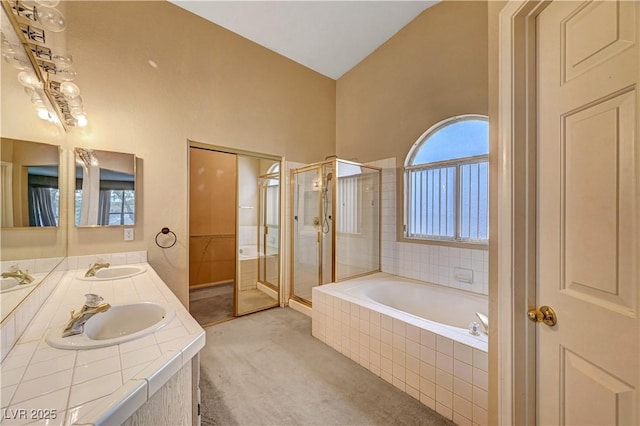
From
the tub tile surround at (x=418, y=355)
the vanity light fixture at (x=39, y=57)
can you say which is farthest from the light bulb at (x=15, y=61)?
the tub tile surround at (x=418, y=355)

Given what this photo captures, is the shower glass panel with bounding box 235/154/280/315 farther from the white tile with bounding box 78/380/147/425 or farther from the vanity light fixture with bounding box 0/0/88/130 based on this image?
the white tile with bounding box 78/380/147/425

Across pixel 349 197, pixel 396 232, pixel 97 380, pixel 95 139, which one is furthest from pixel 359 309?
pixel 95 139

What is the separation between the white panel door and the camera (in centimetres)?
67

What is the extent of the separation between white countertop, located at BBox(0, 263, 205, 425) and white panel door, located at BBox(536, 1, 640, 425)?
1.30 metres

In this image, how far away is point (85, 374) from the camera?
700 millimetres

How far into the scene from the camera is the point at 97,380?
2.20ft

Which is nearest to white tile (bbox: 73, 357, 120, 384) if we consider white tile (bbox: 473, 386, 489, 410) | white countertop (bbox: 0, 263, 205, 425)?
white countertop (bbox: 0, 263, 205, 425)

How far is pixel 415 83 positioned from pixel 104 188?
10.8 feet

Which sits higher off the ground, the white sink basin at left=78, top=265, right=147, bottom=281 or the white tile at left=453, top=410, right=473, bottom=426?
the white sink basin at left=78, top=265, right=147, bottom=281

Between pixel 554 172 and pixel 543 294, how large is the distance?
46 centimetres

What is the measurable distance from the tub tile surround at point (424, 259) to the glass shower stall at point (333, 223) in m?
0.12

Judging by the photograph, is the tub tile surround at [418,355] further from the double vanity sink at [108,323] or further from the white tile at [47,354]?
the white tile at [47,354]

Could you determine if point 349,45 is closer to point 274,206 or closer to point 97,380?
point 274,206

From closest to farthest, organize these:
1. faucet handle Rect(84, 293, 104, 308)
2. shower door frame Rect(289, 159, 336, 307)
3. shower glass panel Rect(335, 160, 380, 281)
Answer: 1. faucet handle Rect(84, 293, 104, 308)
2. shower door frame Rect(289, 159, 336, 307)
3. shower glass panel Rect(335, 160, 380, 281)
